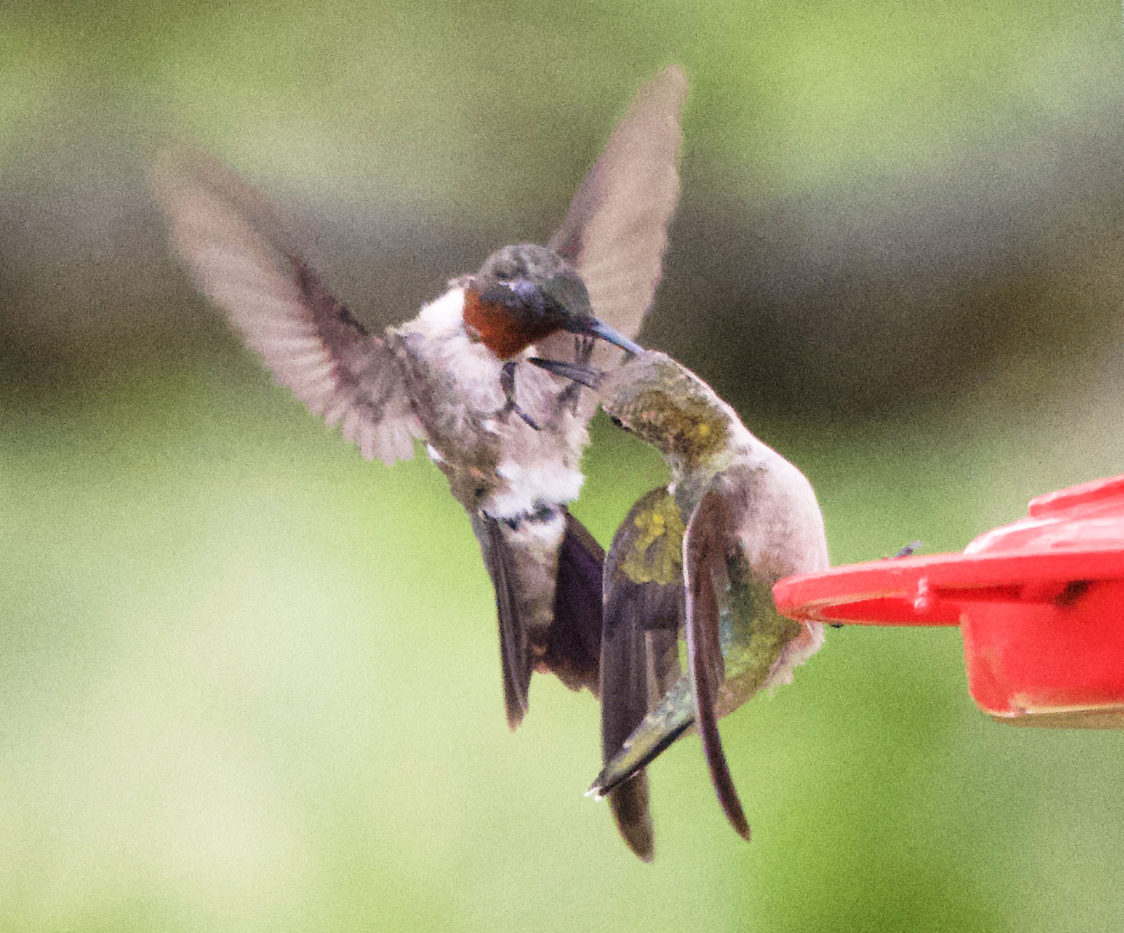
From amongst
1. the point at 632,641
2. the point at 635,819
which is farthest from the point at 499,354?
the point at 635,819

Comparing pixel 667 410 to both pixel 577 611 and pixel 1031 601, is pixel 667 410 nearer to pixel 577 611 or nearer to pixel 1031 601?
pixel 577 611

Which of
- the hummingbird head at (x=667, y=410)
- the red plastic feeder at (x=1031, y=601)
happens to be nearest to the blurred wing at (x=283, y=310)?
the hummingbird head at (x=667, y=410)

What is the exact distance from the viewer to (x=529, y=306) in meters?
1.67

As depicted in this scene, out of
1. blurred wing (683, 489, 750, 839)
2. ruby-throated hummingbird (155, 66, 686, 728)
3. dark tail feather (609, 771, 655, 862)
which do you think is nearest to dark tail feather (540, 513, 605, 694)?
ruby-throated hummingbird (155, 66, 686, 728)

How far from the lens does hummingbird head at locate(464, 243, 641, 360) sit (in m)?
1.66

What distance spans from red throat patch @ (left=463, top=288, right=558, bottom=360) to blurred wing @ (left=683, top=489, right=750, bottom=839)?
0.37 m

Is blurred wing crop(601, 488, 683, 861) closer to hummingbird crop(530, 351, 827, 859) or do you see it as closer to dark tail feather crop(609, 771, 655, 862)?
hummingbird crop(530, 351, 827, 859)

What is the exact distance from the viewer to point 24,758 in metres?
1.77

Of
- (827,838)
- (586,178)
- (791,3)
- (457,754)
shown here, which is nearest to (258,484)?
(457,754)

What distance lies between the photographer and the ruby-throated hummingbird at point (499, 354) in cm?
169

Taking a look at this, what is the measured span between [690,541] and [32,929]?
3.81 feet

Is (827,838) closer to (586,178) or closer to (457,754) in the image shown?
(457,754)

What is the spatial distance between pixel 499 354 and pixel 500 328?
0.12ft

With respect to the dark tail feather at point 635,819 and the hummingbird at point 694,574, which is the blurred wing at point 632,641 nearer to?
the hummingbird at point 694,574
